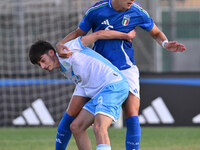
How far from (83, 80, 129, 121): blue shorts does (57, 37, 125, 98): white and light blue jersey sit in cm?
6

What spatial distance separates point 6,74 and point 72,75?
5.73 meters

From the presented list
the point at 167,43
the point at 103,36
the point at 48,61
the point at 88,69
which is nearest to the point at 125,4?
the point at 103,36

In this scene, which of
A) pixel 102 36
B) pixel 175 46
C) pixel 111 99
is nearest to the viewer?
pixel 111 99

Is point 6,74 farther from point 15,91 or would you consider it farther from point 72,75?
point 72,75

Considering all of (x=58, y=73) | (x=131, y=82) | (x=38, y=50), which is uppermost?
(x=38, y=50)

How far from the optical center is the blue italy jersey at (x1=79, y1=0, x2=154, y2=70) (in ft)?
17.4

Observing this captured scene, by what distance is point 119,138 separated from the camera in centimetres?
828

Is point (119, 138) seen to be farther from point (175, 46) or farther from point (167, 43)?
point (175, 46)

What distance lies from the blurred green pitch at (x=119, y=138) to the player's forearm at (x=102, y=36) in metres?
2.21

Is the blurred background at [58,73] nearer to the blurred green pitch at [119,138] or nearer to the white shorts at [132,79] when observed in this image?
the blurred green pitch at [119,138]

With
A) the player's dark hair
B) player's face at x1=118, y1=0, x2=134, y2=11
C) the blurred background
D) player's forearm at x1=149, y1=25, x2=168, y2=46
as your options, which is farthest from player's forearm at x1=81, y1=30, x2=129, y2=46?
the blurred background

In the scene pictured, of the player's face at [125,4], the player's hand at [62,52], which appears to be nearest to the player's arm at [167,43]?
the player's face at [125,4]

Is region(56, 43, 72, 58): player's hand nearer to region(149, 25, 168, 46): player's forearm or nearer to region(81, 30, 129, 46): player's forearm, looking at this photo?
region(81, 30, 129, 46): player's forearm

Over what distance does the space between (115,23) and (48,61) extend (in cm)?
84
